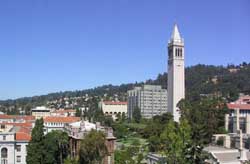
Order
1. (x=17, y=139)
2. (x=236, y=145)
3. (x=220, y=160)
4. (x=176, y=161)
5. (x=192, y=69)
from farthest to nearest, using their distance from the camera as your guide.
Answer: (x=192, y=69) → (x=17, y=139) → (x=236, y=145) → (x=220, y=160) → (x=176, y=161)

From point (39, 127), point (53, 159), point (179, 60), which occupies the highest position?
point (179, 60)

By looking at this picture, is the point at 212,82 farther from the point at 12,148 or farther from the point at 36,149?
the point at 36,149

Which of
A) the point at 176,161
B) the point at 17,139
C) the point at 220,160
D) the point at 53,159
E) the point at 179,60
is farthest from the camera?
the point at 179,60

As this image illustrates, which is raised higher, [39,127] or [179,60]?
[179,60]

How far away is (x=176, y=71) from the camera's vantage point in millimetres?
85250

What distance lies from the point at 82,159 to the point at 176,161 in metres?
12.4

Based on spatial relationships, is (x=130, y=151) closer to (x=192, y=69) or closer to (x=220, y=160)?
(x=220, y=160)

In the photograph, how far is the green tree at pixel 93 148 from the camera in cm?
3500

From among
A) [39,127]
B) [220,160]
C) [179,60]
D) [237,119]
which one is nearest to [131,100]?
[179,60]

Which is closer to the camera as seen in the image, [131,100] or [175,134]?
[175,134]

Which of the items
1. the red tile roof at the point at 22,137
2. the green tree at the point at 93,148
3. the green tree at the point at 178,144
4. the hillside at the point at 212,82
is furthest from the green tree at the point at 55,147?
the hillside at the point at 212,82

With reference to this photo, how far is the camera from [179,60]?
8606cm

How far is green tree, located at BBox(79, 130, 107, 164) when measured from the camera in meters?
35.0

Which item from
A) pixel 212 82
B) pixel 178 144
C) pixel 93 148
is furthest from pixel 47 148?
pixel 212 82
